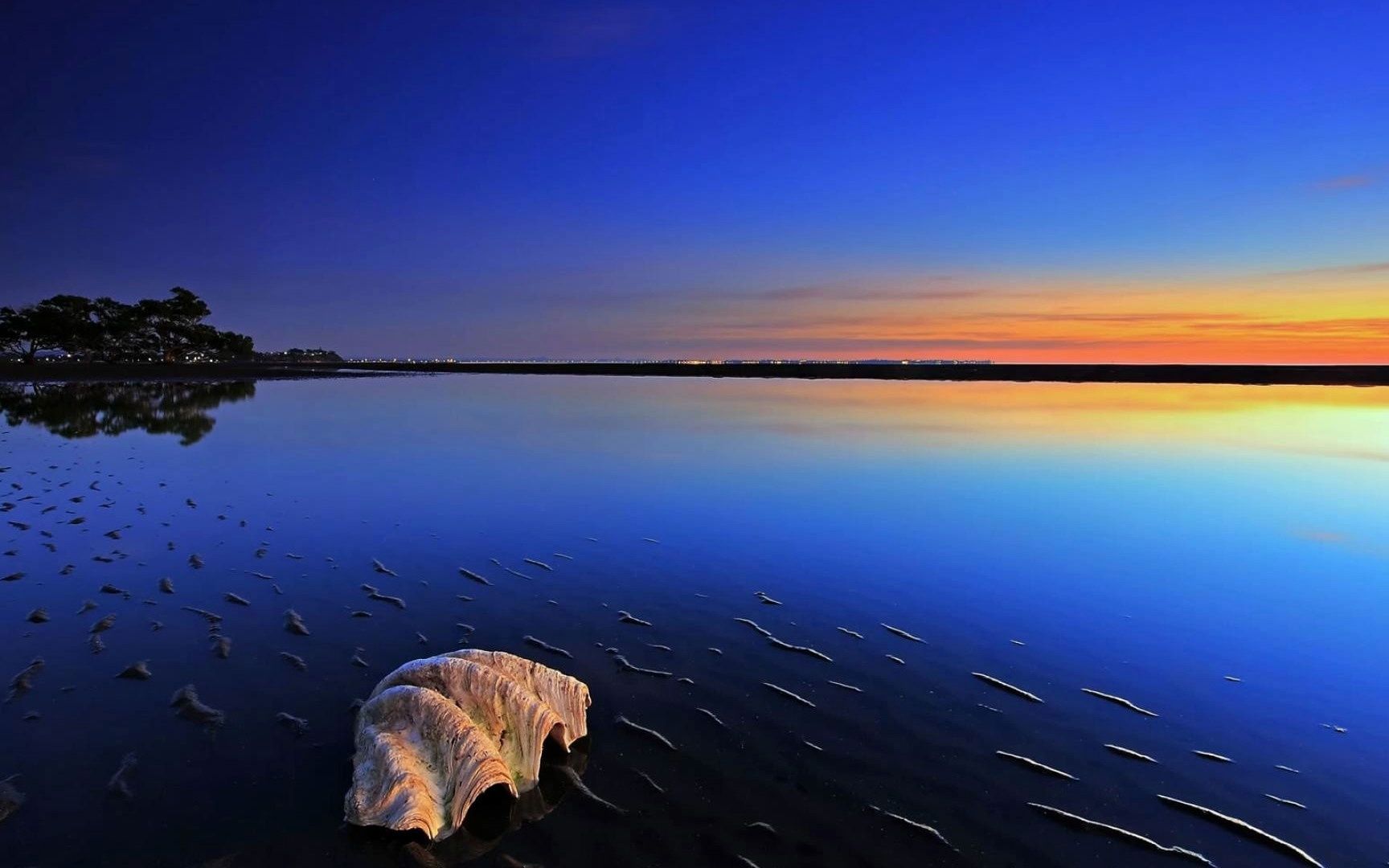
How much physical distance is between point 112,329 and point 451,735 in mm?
140292

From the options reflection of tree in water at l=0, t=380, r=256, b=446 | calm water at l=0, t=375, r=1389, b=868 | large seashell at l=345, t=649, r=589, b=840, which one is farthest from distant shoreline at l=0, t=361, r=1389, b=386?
large seashell at l=345, t=649, r=589, b=840

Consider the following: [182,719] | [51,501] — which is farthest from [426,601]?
[51,501]

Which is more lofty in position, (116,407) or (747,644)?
(116,407)

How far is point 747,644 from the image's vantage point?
8508mm

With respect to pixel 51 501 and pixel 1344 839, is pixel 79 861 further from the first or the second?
pixel 51 501

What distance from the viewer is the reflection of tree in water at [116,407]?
30095mm

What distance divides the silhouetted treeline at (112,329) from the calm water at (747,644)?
111473mm

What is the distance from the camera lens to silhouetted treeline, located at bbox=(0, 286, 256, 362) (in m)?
100

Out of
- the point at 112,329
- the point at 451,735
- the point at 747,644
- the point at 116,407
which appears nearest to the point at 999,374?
the point at 116,407

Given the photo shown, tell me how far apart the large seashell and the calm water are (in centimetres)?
30

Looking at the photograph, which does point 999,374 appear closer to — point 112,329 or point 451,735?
point 451,735

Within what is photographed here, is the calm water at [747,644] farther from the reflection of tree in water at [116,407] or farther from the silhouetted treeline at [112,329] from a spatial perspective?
the silhouetted treeline at [112,329]

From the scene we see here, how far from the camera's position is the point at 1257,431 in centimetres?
3697

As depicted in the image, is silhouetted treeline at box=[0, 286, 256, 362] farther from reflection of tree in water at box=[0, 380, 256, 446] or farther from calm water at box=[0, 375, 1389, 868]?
calm water at box=[0, 375, 1389, 868]
